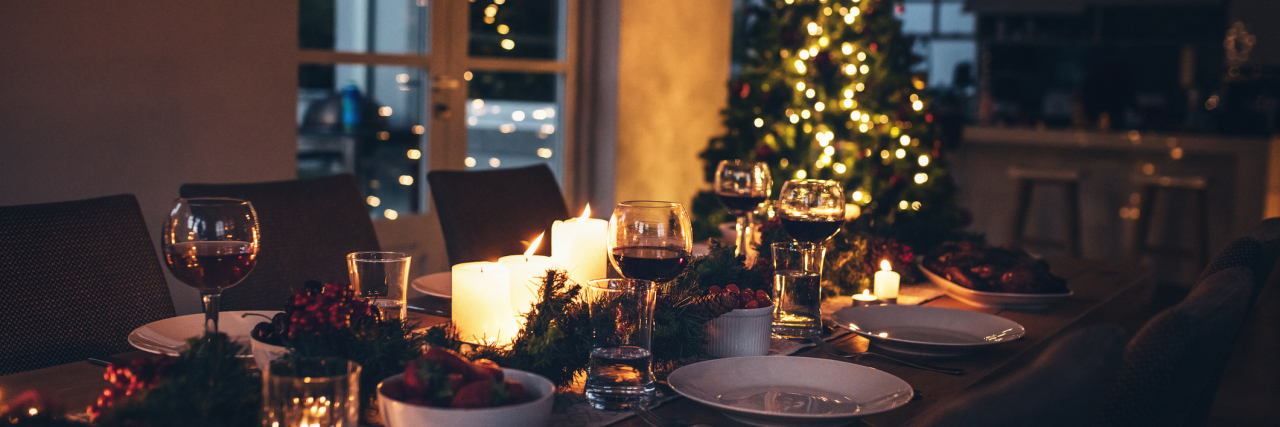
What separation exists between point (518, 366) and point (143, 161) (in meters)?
1.95

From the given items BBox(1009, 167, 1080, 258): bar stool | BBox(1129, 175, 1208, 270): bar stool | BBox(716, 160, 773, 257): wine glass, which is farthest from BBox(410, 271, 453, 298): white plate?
BBox(1129, 175, 1208, 270): bar stool

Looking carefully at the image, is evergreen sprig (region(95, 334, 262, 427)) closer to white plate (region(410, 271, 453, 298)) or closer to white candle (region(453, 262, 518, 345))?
white candle (region(453, 262, 518, 345))

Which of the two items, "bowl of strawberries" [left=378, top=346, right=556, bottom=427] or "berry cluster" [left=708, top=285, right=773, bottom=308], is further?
"berry cluster" [left=708, top=285, right=773, bottom=308]

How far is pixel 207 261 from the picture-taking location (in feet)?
3.14

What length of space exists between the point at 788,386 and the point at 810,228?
37cm

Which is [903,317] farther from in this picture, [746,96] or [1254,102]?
[1254,102]

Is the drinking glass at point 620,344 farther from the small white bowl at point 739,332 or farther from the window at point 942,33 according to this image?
the window at point 942,33

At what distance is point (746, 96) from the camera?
12.1 ft

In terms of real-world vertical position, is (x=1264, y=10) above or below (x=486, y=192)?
above

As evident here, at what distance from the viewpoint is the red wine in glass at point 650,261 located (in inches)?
40.8

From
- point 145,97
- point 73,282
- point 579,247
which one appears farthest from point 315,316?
point 145,97

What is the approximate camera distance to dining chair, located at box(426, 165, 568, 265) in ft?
6.37

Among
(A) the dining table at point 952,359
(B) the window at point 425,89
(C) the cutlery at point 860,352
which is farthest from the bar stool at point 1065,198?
(C) the cutlery at point 860,352

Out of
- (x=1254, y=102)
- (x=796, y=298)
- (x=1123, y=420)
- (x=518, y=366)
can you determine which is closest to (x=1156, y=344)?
(x=1123, y=420)
